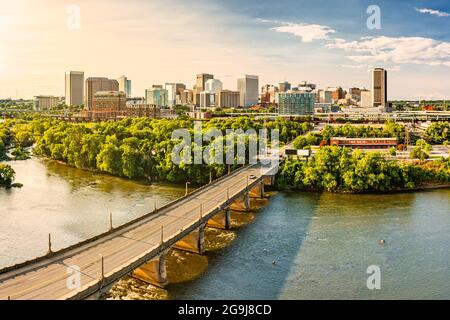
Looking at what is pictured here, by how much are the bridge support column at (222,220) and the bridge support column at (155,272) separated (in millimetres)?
6448

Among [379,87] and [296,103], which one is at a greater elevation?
[379,87]

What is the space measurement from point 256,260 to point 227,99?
4832 inches

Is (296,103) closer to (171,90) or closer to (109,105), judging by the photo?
(109,105)

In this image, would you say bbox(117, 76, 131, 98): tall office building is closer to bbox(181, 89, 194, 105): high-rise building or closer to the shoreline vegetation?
bbox(181, 89, 194, 105): high-rise building

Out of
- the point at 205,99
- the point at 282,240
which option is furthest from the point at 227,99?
the point at 282,240

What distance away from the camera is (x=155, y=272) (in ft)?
43.8

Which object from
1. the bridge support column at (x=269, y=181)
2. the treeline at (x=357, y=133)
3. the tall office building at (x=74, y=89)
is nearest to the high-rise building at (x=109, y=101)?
the tall office building at (x=74, y=89)

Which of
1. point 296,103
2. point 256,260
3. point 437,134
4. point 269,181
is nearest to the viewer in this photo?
point 256,260

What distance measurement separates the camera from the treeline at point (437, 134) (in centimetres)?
5081

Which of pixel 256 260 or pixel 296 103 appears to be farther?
pixel 296 103

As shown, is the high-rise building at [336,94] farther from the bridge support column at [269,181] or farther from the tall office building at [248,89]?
the bridge support column at [269,181]

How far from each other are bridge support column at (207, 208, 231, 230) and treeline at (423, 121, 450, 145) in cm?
3806
